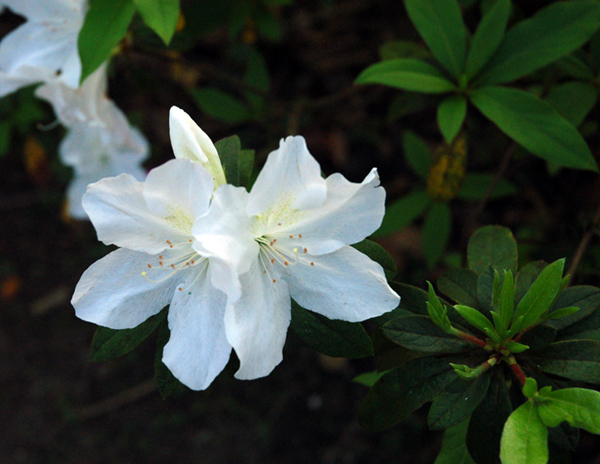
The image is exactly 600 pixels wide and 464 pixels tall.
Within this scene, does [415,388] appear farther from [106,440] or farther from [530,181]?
[106,440]

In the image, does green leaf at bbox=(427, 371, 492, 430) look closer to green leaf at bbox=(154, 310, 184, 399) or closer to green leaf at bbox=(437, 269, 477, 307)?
green leaf at bbox=(437, 269, 477, 307)

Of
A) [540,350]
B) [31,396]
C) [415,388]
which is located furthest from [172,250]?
[31,396]

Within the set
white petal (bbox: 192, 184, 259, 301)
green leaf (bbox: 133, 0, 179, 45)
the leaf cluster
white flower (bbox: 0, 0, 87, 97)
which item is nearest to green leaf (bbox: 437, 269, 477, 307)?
the leaf cluster

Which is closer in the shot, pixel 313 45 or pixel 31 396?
pixel 31 396

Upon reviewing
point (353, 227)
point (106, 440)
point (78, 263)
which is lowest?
point (106, 440)

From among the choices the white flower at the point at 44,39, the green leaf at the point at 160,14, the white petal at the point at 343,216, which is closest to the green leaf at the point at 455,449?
the white petal at the point at 343,216

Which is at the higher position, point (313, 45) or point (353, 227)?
point (353, 227)

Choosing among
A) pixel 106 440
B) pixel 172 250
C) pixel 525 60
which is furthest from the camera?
pixel 106 440

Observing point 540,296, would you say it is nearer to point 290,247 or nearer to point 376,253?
point 376,253

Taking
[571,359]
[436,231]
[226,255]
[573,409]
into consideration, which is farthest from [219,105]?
[573,409]
